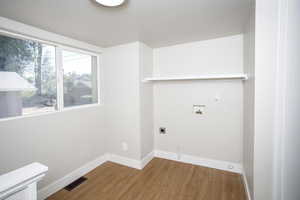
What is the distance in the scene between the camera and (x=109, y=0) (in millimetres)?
1184

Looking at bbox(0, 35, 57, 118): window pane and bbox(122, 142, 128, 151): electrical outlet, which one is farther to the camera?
bbox(122, 142, 128, 151): electrical outlet

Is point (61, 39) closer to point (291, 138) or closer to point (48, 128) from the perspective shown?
point (48, 128)

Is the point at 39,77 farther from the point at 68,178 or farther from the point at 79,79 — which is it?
the point at 68,178

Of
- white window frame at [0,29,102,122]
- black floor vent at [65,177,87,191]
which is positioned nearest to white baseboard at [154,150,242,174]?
black floor vent at [65,177,87,191]

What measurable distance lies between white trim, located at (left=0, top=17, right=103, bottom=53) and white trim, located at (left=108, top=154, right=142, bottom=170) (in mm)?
2104

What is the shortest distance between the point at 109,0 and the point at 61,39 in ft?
4.10

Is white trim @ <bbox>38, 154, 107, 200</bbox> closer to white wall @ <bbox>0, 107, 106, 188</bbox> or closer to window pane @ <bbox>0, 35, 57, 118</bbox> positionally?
white wall @ <bbox>0, 107, 106, 188</bbox>

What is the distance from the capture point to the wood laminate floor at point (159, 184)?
1783 millimetres

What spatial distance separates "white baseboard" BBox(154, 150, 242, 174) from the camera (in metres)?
2.22

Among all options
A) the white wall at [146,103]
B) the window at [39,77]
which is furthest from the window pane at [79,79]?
the white wall at [146,103]

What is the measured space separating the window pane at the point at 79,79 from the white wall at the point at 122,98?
0.79 ft

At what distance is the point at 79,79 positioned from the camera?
93.4 inches

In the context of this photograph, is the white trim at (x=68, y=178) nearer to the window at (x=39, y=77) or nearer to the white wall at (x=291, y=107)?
the window at (x=39, y=77)

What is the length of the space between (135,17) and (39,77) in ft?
4.99
